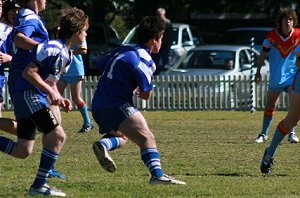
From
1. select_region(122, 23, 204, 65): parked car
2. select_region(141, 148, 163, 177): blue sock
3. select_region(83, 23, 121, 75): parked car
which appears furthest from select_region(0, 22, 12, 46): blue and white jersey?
select_region(83, 23, 121, 75): parked car

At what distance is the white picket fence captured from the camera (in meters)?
20.2

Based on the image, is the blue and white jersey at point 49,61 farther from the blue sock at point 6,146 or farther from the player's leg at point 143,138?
the player's leg at point 143,138

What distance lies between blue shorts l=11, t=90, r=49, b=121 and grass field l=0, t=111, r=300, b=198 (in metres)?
0.72

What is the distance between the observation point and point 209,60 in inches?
843

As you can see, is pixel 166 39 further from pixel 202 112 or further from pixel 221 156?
pixel 221 156

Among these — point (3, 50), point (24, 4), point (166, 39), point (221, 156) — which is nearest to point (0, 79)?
point (3, 50)

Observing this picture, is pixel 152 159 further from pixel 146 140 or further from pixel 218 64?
pixel 218 64

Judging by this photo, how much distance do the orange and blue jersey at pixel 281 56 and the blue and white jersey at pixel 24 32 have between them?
4.58 meters

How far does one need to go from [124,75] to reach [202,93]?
38.9ft

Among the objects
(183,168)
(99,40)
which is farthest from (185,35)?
(183,168)

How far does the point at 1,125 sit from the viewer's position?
9.33 metres

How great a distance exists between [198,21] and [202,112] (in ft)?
50.0

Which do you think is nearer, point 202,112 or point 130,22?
point 202,112

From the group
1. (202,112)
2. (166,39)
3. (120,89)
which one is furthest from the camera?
(166,39)
